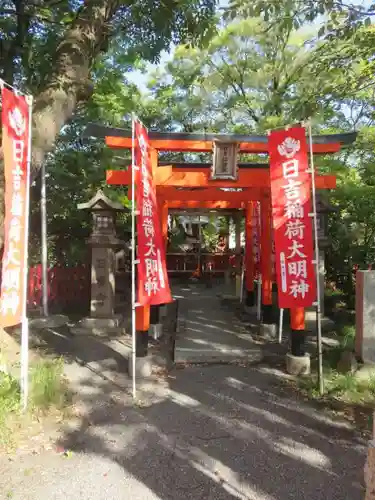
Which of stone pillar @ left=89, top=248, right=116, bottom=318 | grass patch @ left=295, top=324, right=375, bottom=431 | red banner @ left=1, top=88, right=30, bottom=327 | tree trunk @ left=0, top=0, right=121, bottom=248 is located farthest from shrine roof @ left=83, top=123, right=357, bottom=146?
grass patch @ left=295, top=324, right=375, bottom=431

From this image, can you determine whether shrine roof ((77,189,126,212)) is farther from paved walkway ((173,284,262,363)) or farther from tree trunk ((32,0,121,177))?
paved walkway ((173,284,262,363))

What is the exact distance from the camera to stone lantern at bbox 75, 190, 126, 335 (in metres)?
9.16

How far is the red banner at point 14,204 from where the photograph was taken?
4398mm

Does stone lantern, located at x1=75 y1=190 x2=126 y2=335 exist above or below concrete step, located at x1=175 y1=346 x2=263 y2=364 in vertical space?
above

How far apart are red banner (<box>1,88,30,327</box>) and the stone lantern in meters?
4.56

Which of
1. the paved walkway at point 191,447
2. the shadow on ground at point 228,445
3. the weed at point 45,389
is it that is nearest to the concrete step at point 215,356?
the paved walkway at point 191,447

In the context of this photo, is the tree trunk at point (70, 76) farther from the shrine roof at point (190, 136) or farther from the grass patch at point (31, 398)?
the grass patch at point (31, 398)

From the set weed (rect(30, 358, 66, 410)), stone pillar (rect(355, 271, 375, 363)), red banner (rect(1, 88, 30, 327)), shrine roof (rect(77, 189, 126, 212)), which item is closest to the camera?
red banner (rect(1, 88, 30, 327))

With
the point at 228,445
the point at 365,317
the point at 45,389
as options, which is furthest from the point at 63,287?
the point at 228,445

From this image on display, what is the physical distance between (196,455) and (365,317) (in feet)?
12.4

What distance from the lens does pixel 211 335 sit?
8562mm

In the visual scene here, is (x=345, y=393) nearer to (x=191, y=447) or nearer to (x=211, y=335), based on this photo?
(x=191, y=447)

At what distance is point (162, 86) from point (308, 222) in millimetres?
14854

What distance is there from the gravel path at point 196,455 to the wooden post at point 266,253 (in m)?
3.42
